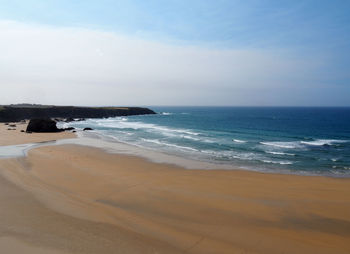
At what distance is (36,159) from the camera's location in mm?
22922

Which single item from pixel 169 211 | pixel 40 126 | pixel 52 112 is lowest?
→ pixel 169 211

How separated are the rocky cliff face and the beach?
72428 millimetres

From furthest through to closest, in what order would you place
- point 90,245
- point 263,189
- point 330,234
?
point 263,189, point 330,234, point 90,245

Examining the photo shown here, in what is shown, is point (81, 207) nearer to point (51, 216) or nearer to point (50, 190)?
point (51, 216)

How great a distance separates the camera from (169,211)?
38.0 feet

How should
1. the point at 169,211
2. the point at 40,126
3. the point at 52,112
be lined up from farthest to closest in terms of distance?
the point at 52,112
the point at 40,126
the point at 169,211

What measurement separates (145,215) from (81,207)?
328 cm

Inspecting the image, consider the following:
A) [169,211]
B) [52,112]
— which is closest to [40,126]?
[169,211]

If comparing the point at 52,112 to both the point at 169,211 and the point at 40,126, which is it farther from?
the point at 169,211

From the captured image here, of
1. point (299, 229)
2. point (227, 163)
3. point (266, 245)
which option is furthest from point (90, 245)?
point (227, 163)

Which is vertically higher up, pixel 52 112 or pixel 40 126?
pixel 52 112

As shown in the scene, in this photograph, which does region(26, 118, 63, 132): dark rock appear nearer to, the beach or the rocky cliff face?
the beach

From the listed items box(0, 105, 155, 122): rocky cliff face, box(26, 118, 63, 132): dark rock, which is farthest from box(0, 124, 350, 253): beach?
box(0, 105, 155, 122): rocky cliff face

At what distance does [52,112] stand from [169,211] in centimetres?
9957
